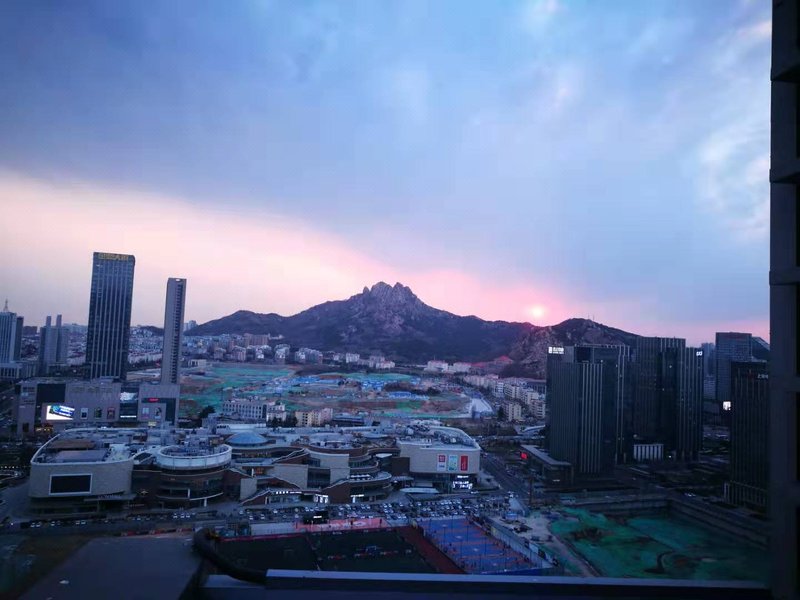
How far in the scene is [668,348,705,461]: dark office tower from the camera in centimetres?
1209

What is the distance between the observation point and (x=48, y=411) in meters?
12.3

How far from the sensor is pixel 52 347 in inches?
701

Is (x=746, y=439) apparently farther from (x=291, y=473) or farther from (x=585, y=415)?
(x=291, y=473)

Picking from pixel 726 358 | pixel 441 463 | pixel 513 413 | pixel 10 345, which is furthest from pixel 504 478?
pixel 10 345

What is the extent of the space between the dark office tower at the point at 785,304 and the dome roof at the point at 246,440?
31.3ft

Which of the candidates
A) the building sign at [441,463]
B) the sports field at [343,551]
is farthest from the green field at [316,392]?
the sports field at [343,551]

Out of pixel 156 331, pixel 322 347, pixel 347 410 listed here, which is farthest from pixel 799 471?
pixel 322 347

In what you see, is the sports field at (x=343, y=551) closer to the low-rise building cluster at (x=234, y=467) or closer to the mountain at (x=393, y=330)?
the low-rise building cluster at (x=234, y=467)

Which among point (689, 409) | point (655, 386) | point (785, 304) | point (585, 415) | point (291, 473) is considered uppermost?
point (785, 304)

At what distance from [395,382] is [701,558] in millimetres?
18811

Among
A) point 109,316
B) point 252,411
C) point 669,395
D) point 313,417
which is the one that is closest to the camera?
point 669,395

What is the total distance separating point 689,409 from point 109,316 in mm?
18126

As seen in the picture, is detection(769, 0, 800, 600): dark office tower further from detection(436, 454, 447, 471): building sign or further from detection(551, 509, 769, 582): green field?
detection(436, 454, 447, 471): building sign

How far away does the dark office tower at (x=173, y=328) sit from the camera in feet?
52.4
